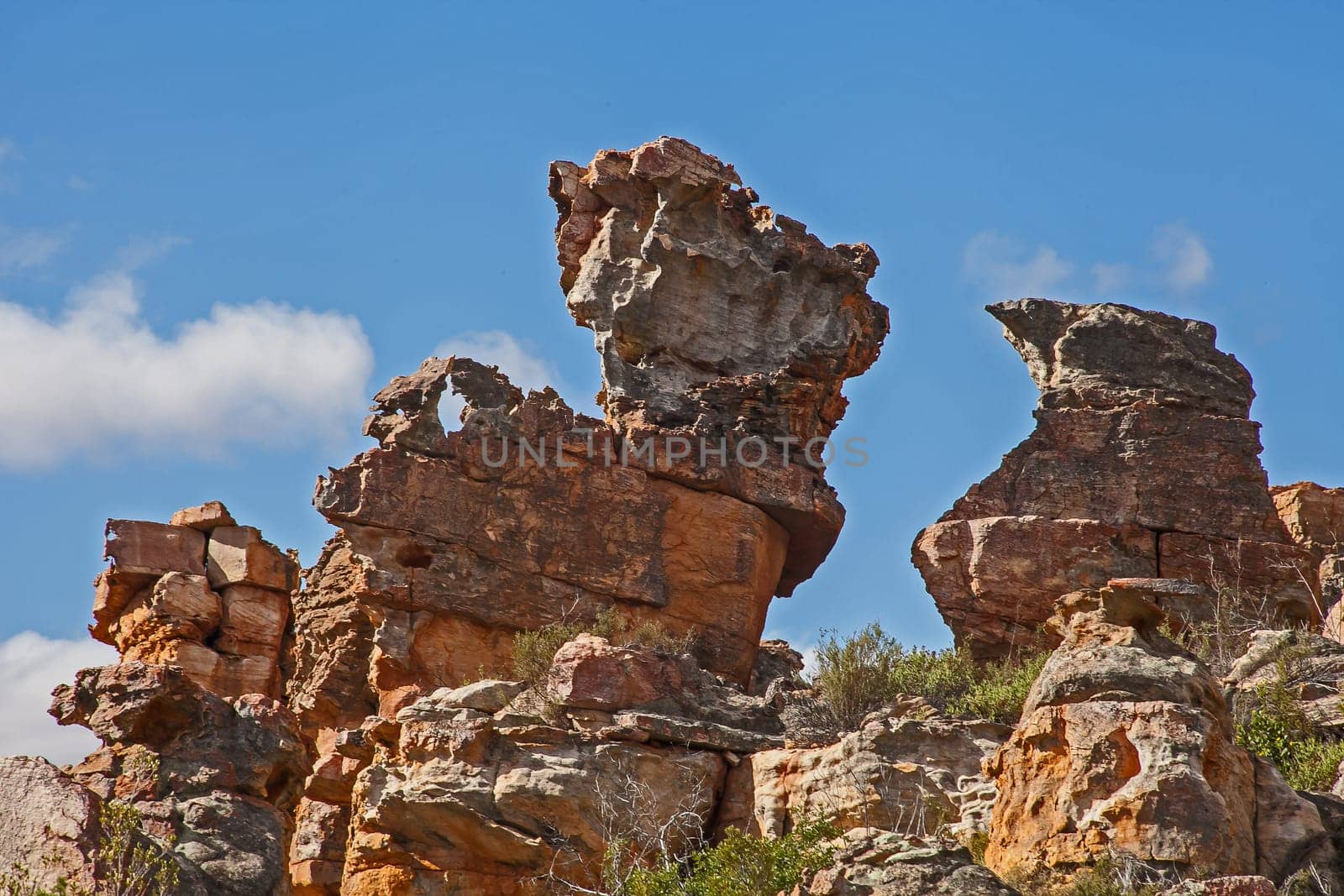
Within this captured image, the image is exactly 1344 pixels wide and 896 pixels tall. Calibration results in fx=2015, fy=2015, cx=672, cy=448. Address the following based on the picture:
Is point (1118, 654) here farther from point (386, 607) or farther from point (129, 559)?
point (129, 559)

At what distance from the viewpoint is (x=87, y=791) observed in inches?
618

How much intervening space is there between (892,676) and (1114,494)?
16.3 ft

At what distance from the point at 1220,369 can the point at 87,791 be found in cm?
1698

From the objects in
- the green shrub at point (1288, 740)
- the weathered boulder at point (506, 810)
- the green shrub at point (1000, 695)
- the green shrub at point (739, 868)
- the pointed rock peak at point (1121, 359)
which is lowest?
the green shrub at point (739, 868)

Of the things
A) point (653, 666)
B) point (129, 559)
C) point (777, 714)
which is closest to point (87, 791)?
point (653, 666)

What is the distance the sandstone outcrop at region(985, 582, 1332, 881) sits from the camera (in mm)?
14391

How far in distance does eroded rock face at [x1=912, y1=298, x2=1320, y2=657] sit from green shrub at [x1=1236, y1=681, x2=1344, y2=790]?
4.95 meters

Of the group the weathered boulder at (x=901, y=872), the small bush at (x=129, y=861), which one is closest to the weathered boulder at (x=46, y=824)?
the small bush at (x=129, y=861)

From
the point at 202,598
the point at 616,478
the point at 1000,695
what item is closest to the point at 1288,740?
the point at 1000,695

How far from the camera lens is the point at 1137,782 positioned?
14.6m

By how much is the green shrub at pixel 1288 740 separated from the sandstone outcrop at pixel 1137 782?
2.05m

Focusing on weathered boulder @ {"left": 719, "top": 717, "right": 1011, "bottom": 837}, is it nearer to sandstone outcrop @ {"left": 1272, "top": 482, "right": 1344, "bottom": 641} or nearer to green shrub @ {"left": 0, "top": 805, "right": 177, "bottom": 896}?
green shrub @ {"left": 0, "top": 805, "right": 177, "bottom": 896}

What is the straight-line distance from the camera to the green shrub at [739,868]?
15445 millimetres

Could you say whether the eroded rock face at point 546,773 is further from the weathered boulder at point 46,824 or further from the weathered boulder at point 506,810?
the weathered boulder at point 46,824
